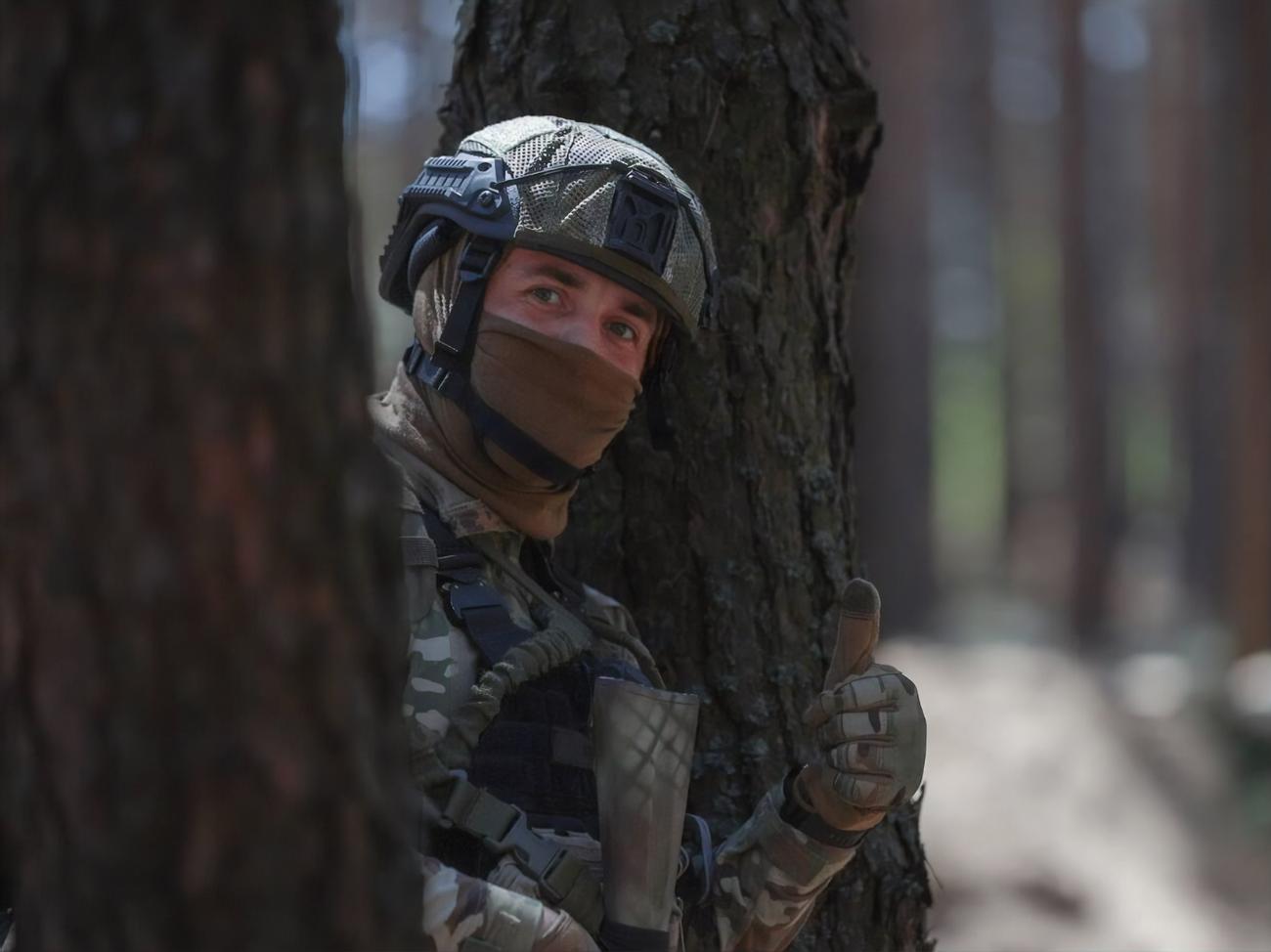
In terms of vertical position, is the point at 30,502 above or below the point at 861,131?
below

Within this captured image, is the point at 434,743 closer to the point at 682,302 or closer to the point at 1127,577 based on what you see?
the point at 682,302

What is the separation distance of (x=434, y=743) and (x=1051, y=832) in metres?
7.29

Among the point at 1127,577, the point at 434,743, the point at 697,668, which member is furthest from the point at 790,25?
the point at 1127,577

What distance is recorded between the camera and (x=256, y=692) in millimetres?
1441

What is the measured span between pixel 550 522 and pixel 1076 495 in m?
16.4

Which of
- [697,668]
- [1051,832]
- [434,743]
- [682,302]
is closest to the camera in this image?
[434,743]

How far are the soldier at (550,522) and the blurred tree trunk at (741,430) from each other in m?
0.47

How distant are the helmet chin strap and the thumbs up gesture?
622 mm

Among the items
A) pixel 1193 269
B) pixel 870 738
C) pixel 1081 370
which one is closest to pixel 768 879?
pixel 870 738

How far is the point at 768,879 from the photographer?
281 centimetres

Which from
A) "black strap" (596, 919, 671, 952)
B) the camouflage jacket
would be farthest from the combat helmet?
"black strap" (596, 919, 671, 952)

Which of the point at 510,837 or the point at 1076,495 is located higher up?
the point at 510,837

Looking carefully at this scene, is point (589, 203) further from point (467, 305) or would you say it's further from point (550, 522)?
point (550, 522)

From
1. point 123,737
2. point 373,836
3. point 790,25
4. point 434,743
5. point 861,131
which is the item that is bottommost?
point 434,743
